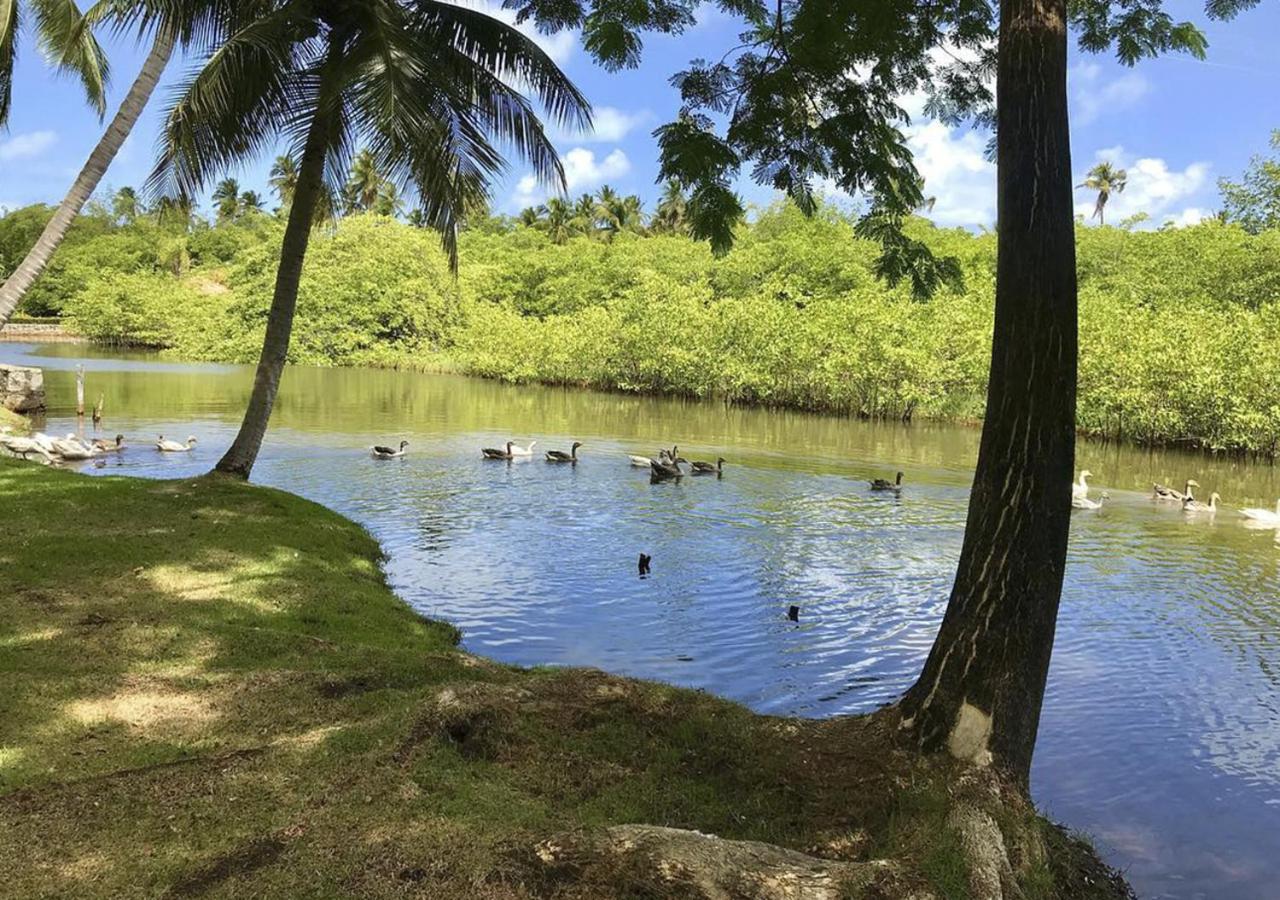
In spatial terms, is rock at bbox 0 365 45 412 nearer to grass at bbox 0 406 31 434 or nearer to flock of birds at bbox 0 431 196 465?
grass at bbox 0 406 31 434

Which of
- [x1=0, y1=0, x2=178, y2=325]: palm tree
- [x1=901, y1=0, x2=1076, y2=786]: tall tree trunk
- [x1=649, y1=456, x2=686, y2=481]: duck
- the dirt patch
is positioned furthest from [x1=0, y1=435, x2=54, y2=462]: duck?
[x1=901, y1=0, x2=1076, y2=786]: tall tree trunk

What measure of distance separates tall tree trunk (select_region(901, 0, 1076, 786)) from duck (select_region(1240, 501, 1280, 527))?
1820cm

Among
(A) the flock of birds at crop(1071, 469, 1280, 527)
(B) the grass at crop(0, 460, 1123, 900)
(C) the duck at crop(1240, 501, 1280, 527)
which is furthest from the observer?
(A) the flock of birds at crop(1071, 469, 1280, 527)

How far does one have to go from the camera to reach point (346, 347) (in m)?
65.6

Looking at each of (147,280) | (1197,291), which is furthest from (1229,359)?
(147,280)

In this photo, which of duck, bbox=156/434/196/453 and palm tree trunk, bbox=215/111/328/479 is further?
duck, bbox=156/434/196/453

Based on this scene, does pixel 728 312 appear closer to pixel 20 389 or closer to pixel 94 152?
pixel 20 389

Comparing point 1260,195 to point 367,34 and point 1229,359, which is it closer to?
point 1229,359

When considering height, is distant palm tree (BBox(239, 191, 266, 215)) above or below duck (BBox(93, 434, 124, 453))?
above

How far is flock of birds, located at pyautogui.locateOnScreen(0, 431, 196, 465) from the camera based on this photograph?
18.3m

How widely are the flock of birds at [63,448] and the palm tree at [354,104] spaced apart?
8.02 metres

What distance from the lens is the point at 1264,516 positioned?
19.1m

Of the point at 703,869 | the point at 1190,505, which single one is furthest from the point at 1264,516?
the point at 703,869

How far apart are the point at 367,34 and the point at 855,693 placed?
33.4ft
